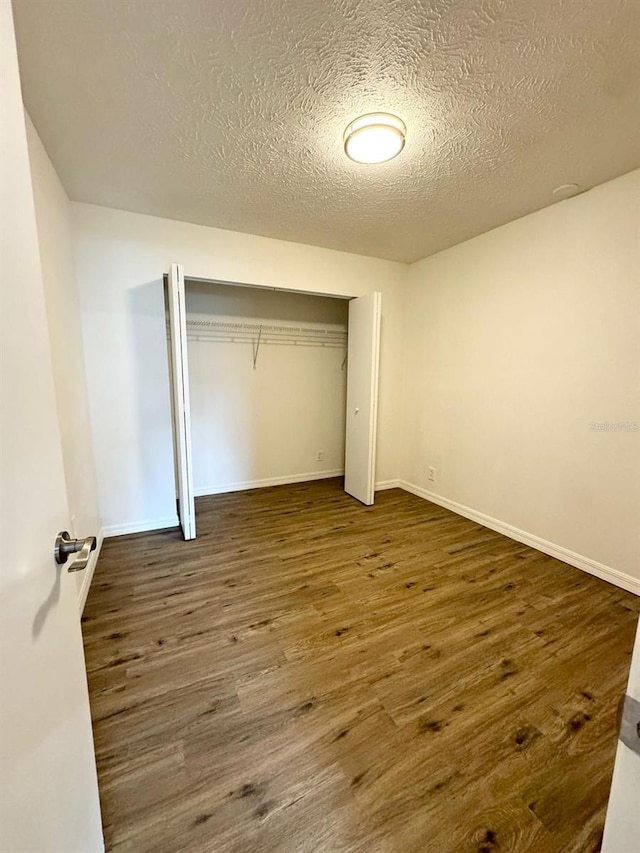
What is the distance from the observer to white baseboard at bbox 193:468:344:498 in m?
3.90

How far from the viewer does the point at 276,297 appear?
3941 millimetres

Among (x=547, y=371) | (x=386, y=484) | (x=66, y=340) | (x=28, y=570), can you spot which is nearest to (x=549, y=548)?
A: (x=547, y=371)

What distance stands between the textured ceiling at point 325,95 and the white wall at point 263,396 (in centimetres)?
142

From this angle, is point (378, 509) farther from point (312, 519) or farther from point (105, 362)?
point (105, 362)

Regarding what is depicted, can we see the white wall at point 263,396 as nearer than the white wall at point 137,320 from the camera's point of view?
No

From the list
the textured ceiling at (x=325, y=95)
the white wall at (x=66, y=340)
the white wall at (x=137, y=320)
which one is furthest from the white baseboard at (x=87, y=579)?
the textured ceiling at (x=325, y=95)

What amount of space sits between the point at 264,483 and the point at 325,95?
349cm

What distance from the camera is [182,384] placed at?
2.61 metres

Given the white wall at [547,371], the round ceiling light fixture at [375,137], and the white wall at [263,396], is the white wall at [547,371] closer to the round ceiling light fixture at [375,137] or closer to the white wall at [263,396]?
the white wall at [263,396]

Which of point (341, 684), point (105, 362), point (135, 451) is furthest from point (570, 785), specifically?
point (105, 362)

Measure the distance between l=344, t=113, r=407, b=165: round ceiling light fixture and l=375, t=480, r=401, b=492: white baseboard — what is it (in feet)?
10.3

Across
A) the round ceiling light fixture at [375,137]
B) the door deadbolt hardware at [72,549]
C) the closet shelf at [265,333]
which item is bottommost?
the door deadbolt hardware at [72,549]

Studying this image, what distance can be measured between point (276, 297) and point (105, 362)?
1.94 m

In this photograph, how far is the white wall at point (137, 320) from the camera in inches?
106
